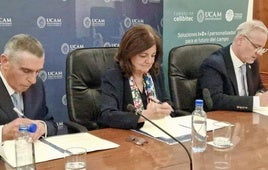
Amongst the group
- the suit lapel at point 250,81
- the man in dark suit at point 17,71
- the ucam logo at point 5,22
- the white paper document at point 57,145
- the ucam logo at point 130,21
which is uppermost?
the ucam logo at point 5,22

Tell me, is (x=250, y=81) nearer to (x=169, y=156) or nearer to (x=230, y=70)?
(x=230, y=70)

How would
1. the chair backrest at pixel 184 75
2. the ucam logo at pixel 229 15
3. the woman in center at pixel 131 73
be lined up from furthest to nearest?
the ucam logo at pixel 229 15, the chair backrest at pixel 184 75, the woman in center at pixel 131 73

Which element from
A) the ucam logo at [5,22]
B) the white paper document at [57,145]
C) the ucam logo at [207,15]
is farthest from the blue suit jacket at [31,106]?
the ucam logo at [207,15]

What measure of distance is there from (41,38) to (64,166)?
1643mm

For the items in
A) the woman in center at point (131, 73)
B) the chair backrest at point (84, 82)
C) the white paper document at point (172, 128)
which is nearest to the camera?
the white paper document at point (172, 128)

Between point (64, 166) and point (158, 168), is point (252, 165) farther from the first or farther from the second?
point (64, 166)

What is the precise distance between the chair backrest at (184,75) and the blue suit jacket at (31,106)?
103 cm

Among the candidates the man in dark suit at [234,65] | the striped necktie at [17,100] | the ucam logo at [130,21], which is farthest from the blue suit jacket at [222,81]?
the striped necktie at [17,100]

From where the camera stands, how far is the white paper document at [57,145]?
67.1 inches

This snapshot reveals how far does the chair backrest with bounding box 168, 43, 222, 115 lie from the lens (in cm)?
298

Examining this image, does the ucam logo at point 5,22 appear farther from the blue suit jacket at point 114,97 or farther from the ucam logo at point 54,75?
the blue suit jacket at point 114,97

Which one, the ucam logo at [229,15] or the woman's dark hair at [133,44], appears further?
the ucam logo at [229,15]

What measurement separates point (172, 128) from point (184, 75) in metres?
0.93

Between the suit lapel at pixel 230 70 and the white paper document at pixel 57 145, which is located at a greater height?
the suit lapel at pixel 230 70
